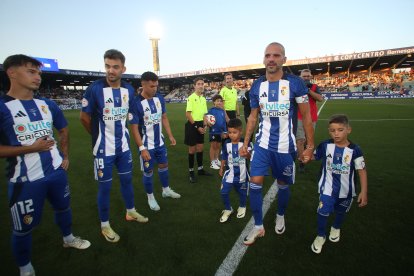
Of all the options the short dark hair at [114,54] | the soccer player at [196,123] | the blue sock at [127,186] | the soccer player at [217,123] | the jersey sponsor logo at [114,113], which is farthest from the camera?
the soccer player at [217,123]

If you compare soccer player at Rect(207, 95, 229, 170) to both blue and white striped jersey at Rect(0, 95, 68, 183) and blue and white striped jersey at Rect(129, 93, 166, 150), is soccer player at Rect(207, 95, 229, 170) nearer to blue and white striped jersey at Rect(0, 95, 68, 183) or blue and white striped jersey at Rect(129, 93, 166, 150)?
blue and white striped jersey at Rect(129, 93, 166, 150)

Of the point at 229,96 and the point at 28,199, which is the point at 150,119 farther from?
the point at 229,96

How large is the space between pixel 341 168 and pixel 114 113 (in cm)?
303

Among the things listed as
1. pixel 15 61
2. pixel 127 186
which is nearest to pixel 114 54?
pixel 15 61

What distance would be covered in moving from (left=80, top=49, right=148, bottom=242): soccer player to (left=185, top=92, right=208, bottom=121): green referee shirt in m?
2.39

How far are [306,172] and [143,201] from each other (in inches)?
148

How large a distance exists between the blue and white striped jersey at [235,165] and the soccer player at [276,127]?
1.35ft

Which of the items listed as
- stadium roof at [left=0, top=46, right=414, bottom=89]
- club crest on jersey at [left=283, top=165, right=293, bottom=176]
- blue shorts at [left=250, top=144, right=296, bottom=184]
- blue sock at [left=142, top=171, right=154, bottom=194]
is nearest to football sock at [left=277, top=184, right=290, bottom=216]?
blue shorts at [left=250, top=144, right=296, bottom=184]

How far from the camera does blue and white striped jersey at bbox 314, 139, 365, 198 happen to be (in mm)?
2839

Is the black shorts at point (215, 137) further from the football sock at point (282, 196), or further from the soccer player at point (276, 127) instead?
the football sock at point (282, 196)

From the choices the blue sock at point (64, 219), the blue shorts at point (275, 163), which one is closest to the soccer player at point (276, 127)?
the blue shorts at point (275, 163)

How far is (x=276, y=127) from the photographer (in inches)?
122

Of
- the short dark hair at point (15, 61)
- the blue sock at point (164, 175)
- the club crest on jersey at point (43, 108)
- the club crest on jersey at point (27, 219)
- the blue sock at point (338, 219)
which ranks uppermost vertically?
the short dark hair at point (15, 61)

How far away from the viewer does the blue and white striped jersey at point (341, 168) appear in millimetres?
2839
